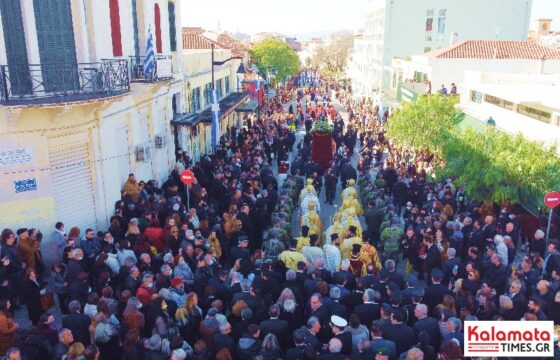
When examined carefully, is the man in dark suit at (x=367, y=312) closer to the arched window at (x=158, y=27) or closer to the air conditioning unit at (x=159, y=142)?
the air conditioning unit at (x=159, y=142)

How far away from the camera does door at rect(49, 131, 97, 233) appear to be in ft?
38.3

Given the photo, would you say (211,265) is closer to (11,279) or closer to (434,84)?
(11,279)

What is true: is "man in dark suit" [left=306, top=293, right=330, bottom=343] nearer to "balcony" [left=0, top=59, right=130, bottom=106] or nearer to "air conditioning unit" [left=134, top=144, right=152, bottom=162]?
"balcony" [left=0, top=59, right=130, bottom=106]

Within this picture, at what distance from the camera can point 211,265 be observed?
9.38m

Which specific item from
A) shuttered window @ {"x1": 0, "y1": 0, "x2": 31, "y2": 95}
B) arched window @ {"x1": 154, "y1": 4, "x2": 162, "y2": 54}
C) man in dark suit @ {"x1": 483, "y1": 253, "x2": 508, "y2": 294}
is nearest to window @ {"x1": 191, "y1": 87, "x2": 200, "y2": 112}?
arched window @ {"x1": 154, "y1": 4, "x2": 162, "y2": 54}

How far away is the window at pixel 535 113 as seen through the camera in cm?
1699

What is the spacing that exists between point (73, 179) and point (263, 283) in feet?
20.5

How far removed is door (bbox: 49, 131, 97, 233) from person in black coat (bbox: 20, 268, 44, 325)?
3.08 meters

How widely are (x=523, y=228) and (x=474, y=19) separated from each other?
42.5 m

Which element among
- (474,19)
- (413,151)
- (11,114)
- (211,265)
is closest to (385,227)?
(211,265)

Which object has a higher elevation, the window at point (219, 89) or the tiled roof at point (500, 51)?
the tiled roof at point (500, 51)

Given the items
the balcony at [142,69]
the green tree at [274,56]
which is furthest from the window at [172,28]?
the green tree at [274,56]

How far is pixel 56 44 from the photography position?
1143 centimetres

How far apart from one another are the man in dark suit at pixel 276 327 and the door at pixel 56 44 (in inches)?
265
